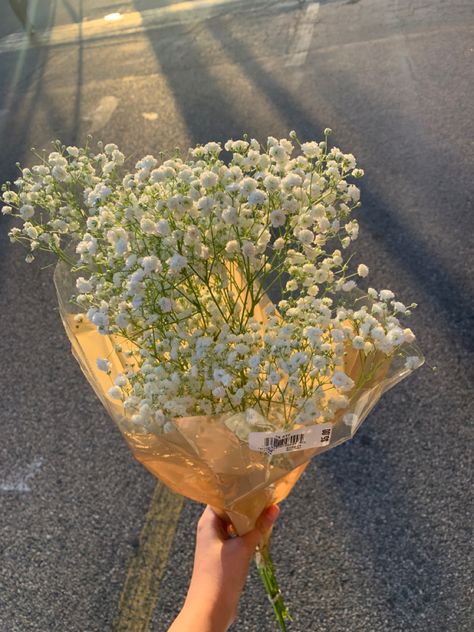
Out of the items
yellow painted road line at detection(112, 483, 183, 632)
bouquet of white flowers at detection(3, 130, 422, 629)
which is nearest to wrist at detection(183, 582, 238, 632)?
bouquet of white flowers at detection(3, 130, 422, 629)

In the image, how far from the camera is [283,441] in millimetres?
1101

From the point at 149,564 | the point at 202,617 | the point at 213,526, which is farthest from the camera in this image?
the point at 149,564

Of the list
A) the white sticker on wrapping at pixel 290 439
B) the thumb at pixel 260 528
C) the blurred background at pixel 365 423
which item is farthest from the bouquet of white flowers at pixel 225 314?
the blurred background at pixel 365 423

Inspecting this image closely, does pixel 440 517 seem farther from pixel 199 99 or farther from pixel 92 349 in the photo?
pixel 199 99

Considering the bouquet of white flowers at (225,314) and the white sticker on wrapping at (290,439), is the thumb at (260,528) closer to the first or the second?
the bouquet of white flowers at (225,314)

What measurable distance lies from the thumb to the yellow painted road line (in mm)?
1057

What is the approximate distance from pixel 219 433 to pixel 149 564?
154 cm

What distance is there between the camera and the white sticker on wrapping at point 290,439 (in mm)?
1090

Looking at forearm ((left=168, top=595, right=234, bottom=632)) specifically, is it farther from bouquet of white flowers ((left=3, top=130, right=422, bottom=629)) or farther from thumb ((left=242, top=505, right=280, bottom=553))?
bouquet of white flowers ((left=3, top=130, right=422, bottom=629))

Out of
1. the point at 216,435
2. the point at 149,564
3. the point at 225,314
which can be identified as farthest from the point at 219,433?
the point at 149,564

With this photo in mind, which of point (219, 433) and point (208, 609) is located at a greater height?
point (219, 433)

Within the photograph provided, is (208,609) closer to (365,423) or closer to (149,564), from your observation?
(149,564)

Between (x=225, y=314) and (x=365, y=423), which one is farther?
(x=365, y=423)

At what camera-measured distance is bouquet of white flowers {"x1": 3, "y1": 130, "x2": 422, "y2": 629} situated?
1051 millimetres
